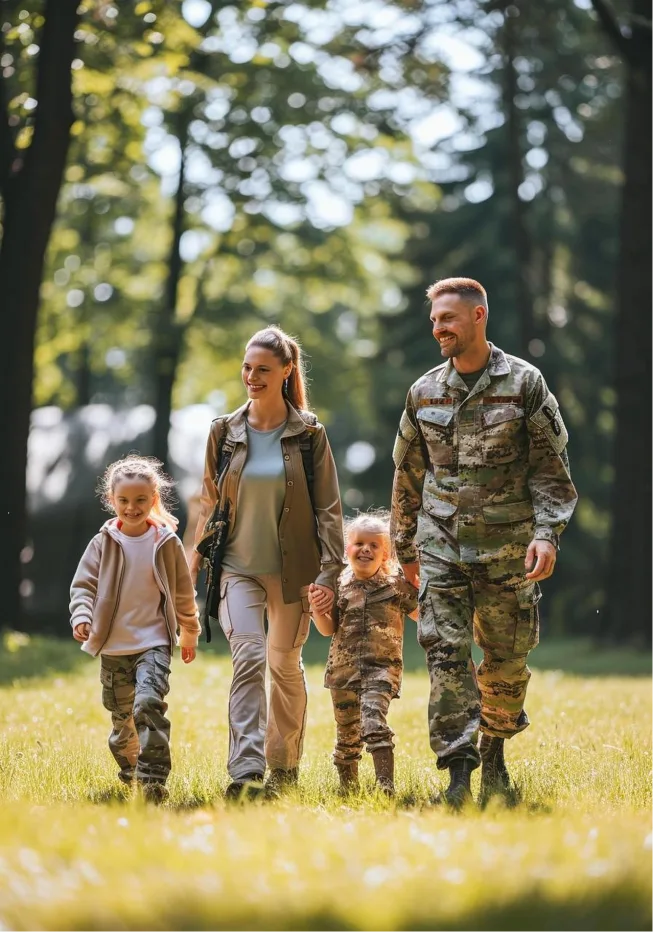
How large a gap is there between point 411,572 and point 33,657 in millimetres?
8897

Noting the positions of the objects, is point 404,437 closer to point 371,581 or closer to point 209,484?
point 371,581

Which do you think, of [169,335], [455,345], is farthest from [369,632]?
[169,335]

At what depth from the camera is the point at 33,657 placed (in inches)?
588

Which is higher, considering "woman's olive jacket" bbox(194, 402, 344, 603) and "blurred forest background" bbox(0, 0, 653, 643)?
"blurred forest background" bbox(0, 0, 653, 643)

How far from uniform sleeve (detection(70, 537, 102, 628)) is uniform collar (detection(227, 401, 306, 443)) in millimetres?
950

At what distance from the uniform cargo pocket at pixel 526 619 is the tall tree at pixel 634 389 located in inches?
527

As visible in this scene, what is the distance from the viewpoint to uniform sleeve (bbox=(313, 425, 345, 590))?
7.00 metres

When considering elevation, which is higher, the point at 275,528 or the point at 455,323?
the point at 455,323

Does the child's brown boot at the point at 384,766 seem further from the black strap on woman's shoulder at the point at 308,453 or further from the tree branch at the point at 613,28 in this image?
the tree branch at the point at 613,28

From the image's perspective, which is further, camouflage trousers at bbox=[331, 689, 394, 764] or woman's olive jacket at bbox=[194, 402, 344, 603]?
woman's olive jacket at bbox=[194, 402, 344, 603]

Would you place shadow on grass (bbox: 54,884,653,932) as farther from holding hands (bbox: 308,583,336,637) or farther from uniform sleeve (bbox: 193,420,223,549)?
uniform sleeve (bbox: 193,420,223,549)

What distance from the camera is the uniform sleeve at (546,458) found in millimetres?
6573

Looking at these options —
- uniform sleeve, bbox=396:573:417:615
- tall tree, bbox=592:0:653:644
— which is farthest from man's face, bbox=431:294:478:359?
tall tree, bbox=592:0:653:644

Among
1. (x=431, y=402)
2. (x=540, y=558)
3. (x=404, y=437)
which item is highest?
(x=431, y=402)
